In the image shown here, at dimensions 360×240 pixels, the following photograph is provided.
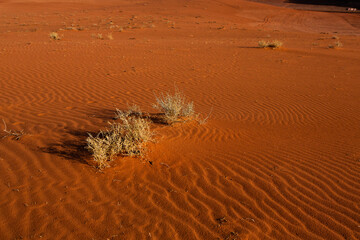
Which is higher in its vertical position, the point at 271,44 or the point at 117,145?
the point at 271,44

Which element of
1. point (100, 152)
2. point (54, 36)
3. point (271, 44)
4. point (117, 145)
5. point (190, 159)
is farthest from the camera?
point (54, 36)

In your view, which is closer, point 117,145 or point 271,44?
point 117,145

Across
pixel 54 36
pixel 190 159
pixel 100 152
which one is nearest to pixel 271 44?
pixel 54 36

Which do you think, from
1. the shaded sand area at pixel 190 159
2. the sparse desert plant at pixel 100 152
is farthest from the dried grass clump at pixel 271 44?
the sparse desert plant at pixel 100 152

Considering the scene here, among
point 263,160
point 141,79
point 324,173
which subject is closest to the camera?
point 324,173

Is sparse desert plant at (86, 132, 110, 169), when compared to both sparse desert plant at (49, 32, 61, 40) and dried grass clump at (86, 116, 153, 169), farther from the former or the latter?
sparse desert plant at (49, 32, 61, 40)

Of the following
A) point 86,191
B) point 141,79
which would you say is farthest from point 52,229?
point 141,79

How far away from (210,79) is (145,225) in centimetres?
747

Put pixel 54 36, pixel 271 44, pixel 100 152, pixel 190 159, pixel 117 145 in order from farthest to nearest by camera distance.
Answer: pixel 54 36 → pixel 271 44 → pixel 190 159 → pixel 117 145 → pixel 100 152

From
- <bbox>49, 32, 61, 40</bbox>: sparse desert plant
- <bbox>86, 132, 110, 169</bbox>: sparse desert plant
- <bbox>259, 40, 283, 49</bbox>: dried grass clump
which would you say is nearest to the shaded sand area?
<bbox>86, 132, 110, 169</bbox>: sparse desert plant

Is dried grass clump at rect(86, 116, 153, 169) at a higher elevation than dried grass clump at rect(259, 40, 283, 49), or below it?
below

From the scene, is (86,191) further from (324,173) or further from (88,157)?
(324,173)

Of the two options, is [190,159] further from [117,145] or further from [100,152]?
[100,152]

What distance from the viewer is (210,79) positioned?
32.8 feet
